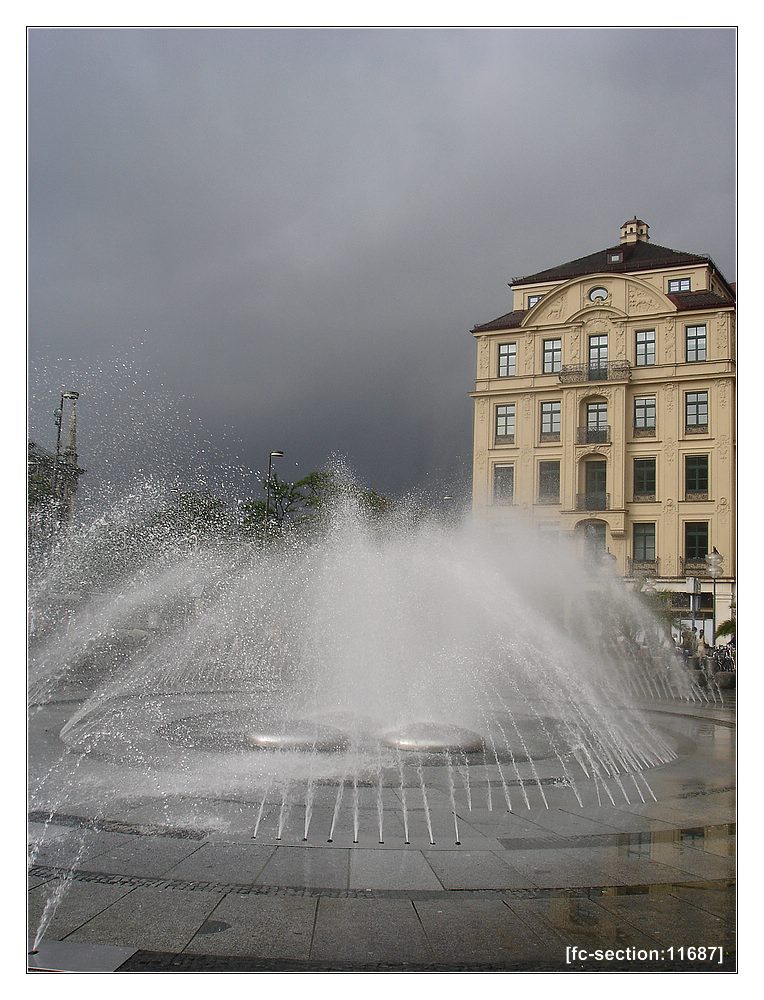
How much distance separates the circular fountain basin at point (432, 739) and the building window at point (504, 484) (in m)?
2.79

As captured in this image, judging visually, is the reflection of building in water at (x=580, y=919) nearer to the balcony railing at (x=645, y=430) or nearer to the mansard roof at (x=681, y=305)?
the mansard roof at (x=681, y=305)

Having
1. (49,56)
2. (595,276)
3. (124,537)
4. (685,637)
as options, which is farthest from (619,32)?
(124,537)

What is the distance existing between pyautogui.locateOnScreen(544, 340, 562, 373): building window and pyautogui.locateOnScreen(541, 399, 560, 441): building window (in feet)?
1.54

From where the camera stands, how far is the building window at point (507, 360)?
955cm

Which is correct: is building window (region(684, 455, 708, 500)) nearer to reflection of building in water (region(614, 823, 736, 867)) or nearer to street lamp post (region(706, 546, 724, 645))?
street lamp post (region(706, 546, 724, 645))

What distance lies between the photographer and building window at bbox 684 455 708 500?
21.9 ft

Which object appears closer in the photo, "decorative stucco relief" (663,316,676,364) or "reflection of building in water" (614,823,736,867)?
"reflection of building in water" (614,823,736,867)

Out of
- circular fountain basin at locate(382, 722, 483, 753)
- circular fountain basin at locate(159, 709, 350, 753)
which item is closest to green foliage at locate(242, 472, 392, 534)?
circular fountain basin at locate(159, 709, 350, 753)

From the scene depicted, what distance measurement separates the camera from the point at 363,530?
1338cm

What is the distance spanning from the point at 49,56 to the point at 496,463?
5.96 meters

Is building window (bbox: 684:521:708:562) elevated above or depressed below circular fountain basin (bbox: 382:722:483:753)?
above

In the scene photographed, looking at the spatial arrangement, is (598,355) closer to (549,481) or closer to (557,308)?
(557,308)

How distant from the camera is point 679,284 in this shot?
24.6ft

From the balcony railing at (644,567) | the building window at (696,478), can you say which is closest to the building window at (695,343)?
the building window at (696,478)
